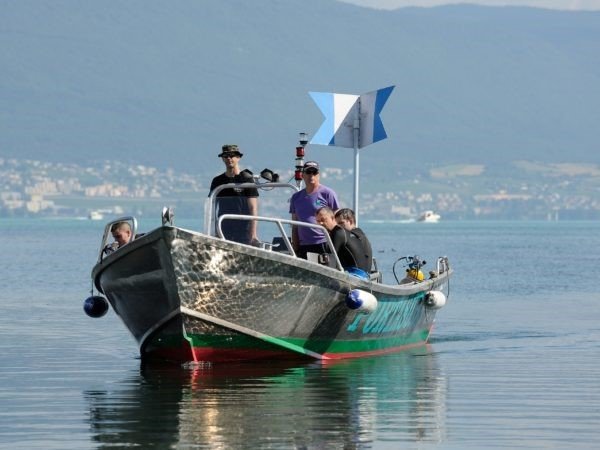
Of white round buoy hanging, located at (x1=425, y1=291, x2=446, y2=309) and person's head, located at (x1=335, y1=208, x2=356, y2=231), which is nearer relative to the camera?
person's head, located at (x1=335, y1=208, x2=356, y2=231)

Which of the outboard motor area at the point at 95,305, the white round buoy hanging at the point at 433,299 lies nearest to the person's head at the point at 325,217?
the outboard motor area at the point at 95,305

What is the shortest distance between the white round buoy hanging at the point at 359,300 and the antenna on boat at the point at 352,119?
351 cm

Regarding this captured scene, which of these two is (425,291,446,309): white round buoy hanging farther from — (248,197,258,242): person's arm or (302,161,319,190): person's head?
(248,197,258,242): person's arm

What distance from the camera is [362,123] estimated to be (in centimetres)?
2245

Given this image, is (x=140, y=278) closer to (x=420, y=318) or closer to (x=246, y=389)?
(x=246, y=389)

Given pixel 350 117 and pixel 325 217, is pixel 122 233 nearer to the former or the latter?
pixel 325 217

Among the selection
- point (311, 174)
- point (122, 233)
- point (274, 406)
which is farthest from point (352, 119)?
point (274, 406)

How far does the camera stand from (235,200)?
19.3 m

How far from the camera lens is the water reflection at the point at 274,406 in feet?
44.8

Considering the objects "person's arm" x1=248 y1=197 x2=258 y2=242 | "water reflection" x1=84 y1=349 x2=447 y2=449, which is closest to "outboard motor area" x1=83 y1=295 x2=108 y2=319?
"water reflection" x1=84 y1=349 x2=447 y2=449

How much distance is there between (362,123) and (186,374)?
5.33 m

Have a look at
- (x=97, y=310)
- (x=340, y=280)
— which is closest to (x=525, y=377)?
(x=340, y=280)

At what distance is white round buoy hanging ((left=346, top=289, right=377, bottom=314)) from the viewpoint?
1861 centimetres

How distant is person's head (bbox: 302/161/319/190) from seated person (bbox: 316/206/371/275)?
33cm
